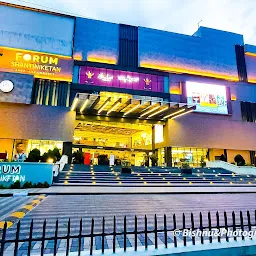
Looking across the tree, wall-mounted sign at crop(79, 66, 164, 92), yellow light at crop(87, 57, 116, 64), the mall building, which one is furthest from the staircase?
yellow light at crop(87, 57, 116, 64)

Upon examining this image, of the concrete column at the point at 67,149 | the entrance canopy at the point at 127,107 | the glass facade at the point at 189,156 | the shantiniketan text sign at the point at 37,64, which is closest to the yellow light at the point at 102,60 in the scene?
the shantiniketan text sign at the point at 37,64

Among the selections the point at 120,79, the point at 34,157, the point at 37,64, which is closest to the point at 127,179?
the point at 34,157

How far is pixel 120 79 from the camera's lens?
1009 inches

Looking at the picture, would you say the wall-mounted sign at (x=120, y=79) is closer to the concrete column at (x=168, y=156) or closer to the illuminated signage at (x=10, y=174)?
the concrete column at (x=168, y=156)

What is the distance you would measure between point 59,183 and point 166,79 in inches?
816

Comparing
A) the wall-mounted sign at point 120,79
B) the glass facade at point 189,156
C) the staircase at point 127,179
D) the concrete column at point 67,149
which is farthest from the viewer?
the glass facade at point 189,156

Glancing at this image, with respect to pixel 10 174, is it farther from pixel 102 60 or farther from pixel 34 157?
pixel 102 60

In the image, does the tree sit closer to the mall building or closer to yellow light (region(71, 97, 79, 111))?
the mall building

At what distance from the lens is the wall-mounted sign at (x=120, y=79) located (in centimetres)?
2480

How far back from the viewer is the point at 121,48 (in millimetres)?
26844

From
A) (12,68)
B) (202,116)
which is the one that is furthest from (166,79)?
(12,68)

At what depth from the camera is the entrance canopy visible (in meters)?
19.8

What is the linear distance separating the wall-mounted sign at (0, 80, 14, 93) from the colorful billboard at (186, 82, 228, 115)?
22222 mm

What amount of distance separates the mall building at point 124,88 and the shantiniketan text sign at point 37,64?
0.36 ft
